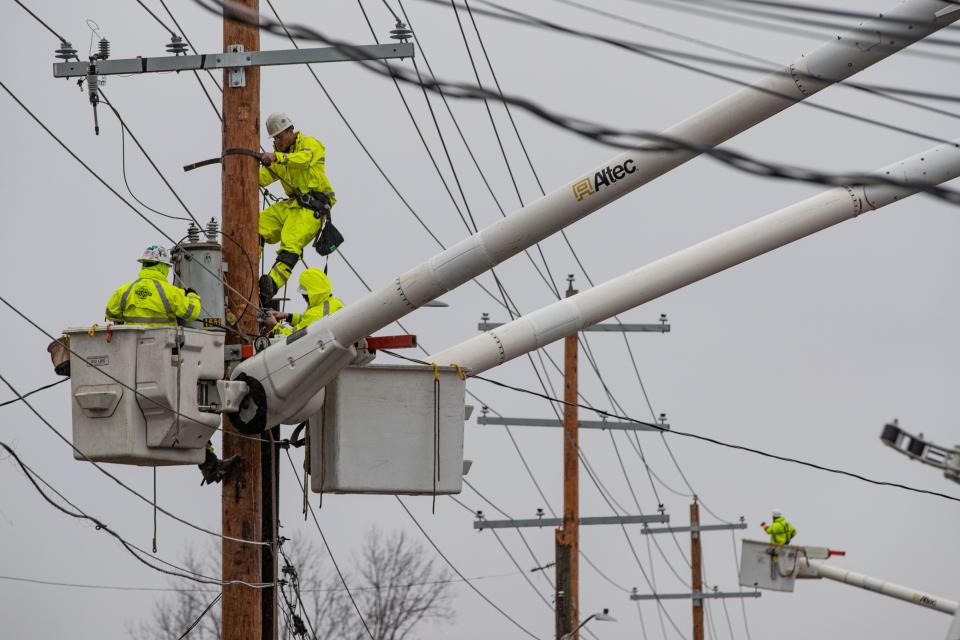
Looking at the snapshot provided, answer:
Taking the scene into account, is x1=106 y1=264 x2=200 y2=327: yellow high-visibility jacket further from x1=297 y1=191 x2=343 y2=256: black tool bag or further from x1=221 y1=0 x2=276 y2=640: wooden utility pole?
x1=297 y1=191 x2=343 y2=256: black tool bag

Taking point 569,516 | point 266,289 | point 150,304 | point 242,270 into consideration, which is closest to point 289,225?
point 266,289

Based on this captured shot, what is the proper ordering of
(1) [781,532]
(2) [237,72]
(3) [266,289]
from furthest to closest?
(1) [781,532] → (3) [266,289] → (2) [237,72]

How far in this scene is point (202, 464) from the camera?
1462cm

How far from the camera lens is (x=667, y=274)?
1573 cm

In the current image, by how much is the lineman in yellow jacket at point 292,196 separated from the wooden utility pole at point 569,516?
28.4ft

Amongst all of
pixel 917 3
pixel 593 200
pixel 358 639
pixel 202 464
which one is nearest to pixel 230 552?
pixel 202 464

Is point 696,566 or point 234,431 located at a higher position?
point 234,431

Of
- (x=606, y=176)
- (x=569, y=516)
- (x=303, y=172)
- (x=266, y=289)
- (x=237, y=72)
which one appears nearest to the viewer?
(x=606, y=176)

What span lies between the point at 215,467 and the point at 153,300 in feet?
4.63

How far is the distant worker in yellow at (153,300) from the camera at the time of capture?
14.3 metres

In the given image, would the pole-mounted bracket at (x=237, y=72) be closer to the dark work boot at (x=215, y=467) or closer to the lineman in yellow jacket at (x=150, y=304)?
the lineman in yellow jacket at (x=150, y=304)

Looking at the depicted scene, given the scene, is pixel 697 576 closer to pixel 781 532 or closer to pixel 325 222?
pixel 781 532

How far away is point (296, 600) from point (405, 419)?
210 cm

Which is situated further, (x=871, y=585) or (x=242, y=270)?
(x=871, y=585)
